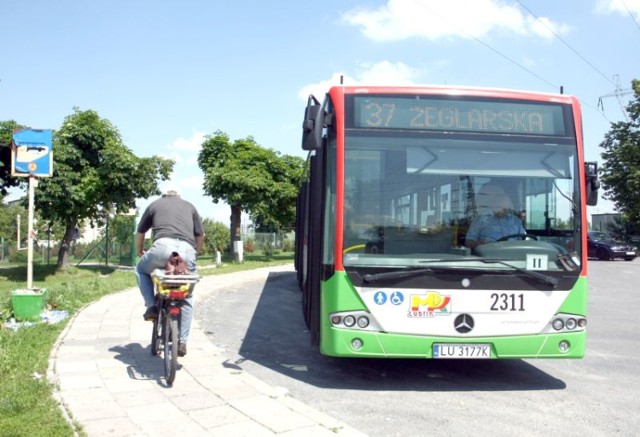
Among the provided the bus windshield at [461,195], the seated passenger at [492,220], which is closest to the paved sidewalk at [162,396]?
the bus windshield at [461,195]

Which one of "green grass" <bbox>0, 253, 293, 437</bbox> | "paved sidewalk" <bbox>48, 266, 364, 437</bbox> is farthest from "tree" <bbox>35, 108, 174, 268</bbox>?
"paved sidewalk" <bbox>48, 266, 364, 437</bbox>

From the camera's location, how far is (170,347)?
573 centimetres

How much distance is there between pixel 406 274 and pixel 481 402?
1.31 metres

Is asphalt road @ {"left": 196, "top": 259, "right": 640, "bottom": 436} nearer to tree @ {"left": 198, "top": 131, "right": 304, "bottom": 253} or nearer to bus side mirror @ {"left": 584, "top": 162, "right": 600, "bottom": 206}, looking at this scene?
bus side mirror @ {"left": 584, "top": 162, "right": 600, "bottom": 206}

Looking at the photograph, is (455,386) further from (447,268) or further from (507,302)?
(447,268)

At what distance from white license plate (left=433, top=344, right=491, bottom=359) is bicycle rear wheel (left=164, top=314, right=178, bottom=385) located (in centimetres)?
235

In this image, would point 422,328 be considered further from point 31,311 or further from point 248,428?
point 31,311

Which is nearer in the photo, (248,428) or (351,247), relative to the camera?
(248,428)

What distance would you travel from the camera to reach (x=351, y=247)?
5.87 m

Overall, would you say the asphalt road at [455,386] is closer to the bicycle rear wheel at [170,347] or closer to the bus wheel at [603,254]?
the bicycle rear wheel at [170,347]

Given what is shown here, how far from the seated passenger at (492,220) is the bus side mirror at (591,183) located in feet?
2.98

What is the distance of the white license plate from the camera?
229 inches

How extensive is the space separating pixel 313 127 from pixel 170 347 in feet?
7.89

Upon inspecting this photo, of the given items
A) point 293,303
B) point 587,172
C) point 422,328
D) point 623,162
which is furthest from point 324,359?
point 623,162
